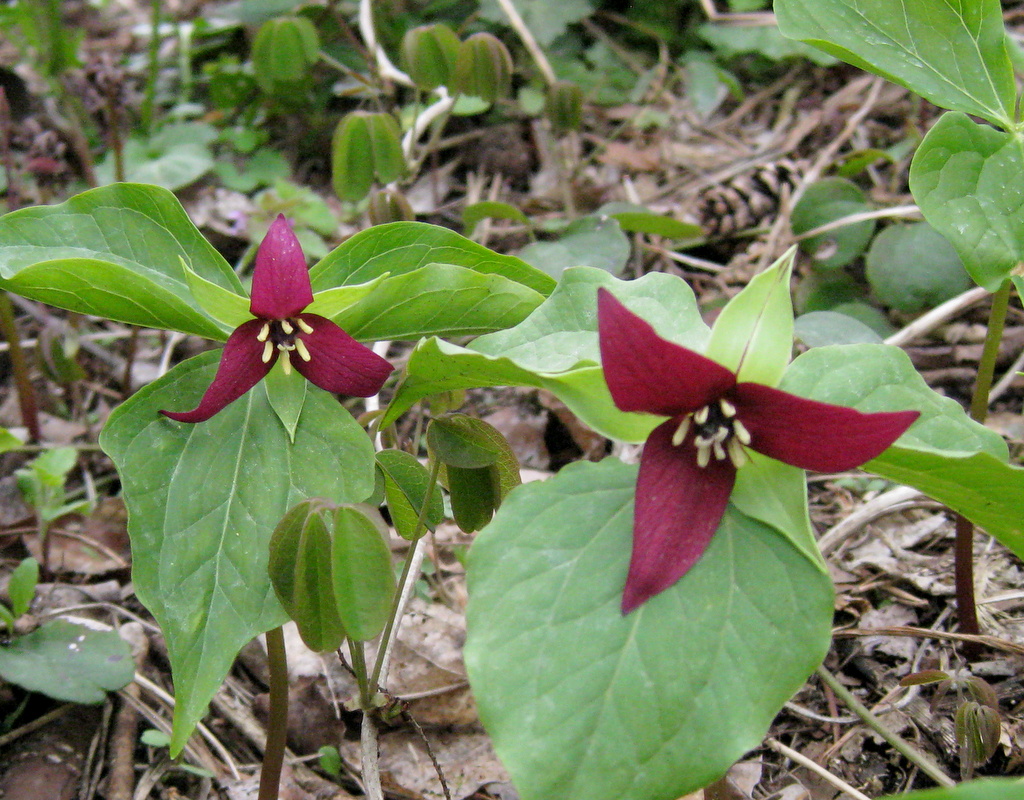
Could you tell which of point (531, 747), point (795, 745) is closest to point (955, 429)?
point (531, 747)

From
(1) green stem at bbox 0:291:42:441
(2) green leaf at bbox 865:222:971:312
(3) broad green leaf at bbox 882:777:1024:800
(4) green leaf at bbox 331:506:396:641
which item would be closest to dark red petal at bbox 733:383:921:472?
(3) broad green leaf at bbox 882:777:1024:800

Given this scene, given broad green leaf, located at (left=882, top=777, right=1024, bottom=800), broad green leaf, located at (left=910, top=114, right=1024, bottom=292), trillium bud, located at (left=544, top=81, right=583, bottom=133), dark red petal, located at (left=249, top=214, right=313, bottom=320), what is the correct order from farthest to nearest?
trillium bud, located at (left=544, top=81, right=583, bottom=133)
broad green leaf, located at (left=910, top=114, right=1024, bottom=292)
dark red petal, located at (left=249, top=214, right=313, bottom=320)
broad green leaf, located at (left=882, top=777, right=1024, bottom=800)

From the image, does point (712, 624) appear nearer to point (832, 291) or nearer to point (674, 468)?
point (674, 468)

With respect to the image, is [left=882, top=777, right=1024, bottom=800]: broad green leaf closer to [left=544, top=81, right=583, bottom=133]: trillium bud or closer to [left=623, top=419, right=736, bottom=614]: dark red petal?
[left=623, top=419, right=736, bottom=614]: dark red petal

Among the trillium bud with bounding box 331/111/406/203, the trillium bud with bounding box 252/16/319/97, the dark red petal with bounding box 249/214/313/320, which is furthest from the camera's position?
the trillium bud with bounding box 252/16/319/97

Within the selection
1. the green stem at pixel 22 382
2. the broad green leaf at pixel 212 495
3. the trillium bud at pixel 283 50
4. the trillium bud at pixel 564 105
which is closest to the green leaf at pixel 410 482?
the broad green leaf at pixel 212 495

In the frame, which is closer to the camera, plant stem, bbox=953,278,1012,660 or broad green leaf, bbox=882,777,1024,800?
broad green leaf, bbox=882,777,1024,800

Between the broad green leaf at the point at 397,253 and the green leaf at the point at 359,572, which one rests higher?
the broad green leaf at the point at 397,253

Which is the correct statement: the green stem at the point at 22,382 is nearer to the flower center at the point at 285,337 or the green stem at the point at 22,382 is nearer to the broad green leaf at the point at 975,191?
the flower center at the point at 285,337
